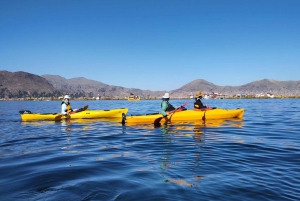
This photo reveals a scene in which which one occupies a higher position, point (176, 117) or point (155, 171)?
point (176, 117)

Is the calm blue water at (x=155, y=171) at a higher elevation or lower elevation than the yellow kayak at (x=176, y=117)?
lower

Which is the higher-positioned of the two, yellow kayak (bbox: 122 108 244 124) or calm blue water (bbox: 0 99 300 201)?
yellow kayak (bbox: 122 108 244 124)

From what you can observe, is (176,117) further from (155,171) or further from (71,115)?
(155,171)

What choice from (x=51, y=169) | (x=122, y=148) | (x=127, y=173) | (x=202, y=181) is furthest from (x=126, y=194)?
(x=122, y=148)

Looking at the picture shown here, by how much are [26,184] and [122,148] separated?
4.36m

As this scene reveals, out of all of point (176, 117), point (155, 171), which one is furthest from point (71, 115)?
point (155, 171)

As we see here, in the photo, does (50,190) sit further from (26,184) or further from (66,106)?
(66,106)

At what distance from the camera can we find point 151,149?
8.95 meters

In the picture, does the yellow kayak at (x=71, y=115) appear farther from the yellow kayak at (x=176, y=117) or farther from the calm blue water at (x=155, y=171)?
the calm blue water at (x=155, y=171)

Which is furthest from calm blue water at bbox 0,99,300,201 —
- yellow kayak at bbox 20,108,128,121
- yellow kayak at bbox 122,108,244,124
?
yellow kayak at bbox 20,108,128,121

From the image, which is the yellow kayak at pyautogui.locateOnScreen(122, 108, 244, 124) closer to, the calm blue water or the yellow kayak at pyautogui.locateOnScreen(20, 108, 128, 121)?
the yellow kayak at pyautogui.locateOnScreen(20, 108, 128, 121)

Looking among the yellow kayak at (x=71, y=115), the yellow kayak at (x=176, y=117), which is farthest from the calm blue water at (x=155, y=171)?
the yellow kayak at (x=71, y=115)

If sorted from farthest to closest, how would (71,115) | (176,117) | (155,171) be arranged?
(71,115) → (176,117) → (155,171)

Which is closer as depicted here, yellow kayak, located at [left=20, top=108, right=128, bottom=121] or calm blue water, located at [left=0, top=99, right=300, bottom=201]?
calm blue water, located at [left=0, top=99, right=300, bottom=201]
